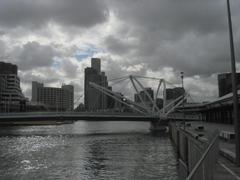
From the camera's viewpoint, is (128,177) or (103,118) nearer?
(128,177)

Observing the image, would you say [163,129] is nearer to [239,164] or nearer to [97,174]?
[97,174]

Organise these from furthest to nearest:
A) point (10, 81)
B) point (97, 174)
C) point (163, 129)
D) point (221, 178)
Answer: point (10, 81) < point (163, 129) < point (97, 174) < point (221, 178)

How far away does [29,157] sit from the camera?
1727 inches

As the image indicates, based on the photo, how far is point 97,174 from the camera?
3095cm

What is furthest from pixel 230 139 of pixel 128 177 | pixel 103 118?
pixel 103 118

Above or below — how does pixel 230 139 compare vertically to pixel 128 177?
above

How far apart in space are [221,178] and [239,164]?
436cm

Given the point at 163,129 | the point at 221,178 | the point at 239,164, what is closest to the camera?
the point at 221,178

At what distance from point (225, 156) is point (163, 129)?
3980 inches

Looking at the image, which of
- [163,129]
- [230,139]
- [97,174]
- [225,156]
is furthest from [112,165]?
[163,129]

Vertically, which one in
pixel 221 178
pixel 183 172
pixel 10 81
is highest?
pixel 10 81

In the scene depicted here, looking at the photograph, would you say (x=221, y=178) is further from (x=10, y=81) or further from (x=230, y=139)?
(x=10, y=81)

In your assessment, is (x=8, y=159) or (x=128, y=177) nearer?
(x=128, y=177)

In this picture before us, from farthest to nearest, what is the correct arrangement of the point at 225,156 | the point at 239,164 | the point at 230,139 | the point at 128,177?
the point at 230,139, the point at 128,177, the point at 225,156, the point at 239,164
